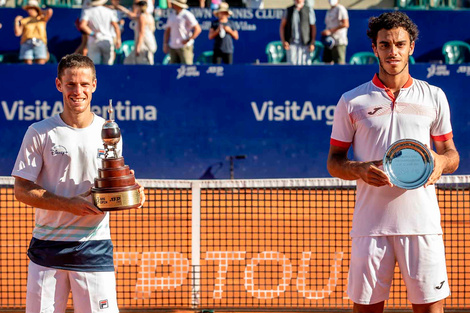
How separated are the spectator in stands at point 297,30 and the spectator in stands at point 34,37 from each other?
4.83m

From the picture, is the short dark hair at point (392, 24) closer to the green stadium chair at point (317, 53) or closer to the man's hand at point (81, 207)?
the man's hand at point (81, 207)

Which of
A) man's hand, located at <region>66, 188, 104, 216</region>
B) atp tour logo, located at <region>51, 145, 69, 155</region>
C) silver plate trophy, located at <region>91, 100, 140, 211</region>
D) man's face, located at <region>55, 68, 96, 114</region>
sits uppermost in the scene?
man's face, located at <region>55, 68, 96, 114</region>

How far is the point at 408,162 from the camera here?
3.94 m

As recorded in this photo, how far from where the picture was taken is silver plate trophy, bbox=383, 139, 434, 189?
395 centimetres

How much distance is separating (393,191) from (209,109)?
9.97 m

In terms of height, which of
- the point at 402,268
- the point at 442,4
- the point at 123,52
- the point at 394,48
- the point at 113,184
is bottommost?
the point at 402,268

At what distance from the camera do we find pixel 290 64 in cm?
1392

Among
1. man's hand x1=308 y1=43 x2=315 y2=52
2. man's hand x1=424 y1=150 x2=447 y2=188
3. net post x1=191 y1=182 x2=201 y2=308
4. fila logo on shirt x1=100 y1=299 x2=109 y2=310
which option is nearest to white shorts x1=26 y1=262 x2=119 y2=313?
fila logo on shirt x1=100 y1=299 x2=109 y2=310

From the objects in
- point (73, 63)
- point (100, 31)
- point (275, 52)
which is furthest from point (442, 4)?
point (73, 63)

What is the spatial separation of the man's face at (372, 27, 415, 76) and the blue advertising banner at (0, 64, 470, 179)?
976 cm

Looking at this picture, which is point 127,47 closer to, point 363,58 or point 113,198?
point 363,58

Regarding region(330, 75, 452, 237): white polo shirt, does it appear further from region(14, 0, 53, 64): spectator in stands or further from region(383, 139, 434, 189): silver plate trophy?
region(14, 0, 53, 64): spectator in stands

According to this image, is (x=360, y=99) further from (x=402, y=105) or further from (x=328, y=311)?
(x=328, y=311)

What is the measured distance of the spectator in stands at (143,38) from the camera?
14.7 m
